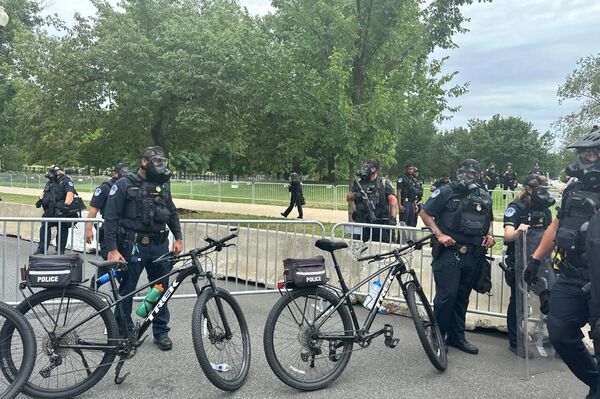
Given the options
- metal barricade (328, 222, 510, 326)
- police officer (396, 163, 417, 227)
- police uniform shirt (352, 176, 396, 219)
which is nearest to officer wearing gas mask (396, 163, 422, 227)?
police officer (396, 163, 417, 227)

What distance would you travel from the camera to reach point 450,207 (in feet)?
15.6

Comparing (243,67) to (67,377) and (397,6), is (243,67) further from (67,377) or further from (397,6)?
(67,377)

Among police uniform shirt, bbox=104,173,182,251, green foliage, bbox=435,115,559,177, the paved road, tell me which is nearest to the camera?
the paved road

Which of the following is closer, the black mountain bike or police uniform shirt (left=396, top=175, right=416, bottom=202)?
the black mountain bike

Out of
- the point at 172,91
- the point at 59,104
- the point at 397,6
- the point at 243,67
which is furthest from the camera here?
the point at 59,104

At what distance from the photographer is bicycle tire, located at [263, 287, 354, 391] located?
382cm

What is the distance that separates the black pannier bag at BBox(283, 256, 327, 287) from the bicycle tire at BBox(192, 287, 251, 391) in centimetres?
54

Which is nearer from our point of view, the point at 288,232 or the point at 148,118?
the point at 288,232

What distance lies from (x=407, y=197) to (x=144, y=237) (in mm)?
7986

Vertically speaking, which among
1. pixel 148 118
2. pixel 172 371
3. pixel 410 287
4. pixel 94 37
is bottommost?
pixel 172 371

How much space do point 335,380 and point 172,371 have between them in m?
1.36

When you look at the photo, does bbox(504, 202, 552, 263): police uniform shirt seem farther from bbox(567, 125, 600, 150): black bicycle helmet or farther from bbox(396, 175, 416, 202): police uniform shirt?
bbox(396, 175, 416, 202): police uniform shirt

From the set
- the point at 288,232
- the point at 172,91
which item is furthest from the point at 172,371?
the point at 172,91

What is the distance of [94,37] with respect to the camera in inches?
616
